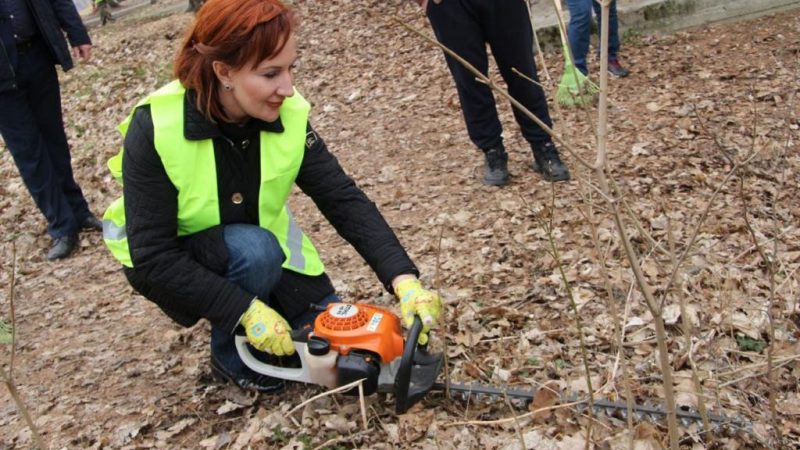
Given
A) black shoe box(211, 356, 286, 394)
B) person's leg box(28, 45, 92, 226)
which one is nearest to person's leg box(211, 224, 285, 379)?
black shoe box(211, 356, 286, 394)

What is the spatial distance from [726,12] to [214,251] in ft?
18.3

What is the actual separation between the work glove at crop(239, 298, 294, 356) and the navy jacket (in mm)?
2761

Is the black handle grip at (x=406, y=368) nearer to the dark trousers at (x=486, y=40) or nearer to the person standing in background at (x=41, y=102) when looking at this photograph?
the dark trousers at (x=486, y=40)

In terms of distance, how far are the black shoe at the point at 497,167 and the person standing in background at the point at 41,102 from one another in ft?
8.88

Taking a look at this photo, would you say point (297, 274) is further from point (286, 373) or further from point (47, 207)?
point (47, 207)

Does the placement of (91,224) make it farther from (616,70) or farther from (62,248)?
(616,70)

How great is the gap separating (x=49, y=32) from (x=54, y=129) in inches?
24.6

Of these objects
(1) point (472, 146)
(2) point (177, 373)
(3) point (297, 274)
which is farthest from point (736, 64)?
(2) point (177, 373)

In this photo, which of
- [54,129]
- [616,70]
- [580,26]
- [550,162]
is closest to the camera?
[550,162]

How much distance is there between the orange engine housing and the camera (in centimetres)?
224

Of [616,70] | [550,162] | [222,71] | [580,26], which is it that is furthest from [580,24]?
[222,71]

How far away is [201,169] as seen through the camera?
2.33 meters

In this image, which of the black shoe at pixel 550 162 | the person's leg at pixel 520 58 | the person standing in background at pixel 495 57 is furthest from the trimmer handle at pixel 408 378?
the black shoe at pixel 550 162

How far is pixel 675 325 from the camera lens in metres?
2.68
